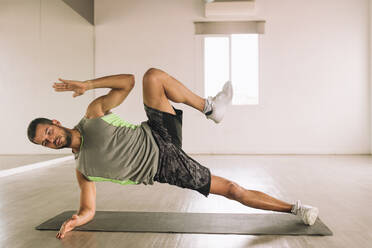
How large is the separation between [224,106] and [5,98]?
3.26 m

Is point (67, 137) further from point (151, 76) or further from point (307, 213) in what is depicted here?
point (307, 213)

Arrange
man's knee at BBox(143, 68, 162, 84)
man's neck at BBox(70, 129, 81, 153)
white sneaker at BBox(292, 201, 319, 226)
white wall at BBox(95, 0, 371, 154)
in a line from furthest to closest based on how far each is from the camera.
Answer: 1. white wall at BBox(95, 0, 371, 154)
2. white sneaker at BBox(292, 201, 319, 226)
3. man's knee at BBox(143, 68, 162, 84)
4. man's neck at BBox(70, 129, 81, 153)

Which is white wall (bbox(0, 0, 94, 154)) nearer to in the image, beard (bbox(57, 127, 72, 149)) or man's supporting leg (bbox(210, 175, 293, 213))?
beard (bbox(57, 127, 72, 149))

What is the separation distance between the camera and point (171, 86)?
2020 mm

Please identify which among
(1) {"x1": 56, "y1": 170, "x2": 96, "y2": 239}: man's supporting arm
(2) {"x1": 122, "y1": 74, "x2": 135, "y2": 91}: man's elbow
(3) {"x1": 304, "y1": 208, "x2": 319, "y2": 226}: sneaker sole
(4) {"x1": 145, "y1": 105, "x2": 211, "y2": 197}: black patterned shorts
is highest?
(2) {"x1": 122, "y1": 74, "x2": 135, "y2": 91}: man's elbow

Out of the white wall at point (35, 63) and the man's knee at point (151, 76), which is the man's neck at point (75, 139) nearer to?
the man's knee at point (151, 76)

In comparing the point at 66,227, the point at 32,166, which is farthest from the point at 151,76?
the point at 32,166

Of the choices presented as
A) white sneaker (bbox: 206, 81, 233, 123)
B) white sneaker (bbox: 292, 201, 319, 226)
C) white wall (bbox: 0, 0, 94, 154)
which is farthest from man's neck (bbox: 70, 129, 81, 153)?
white wall (bbox: 0, 0, 94, 154)

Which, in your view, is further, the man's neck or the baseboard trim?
the baseboard trim

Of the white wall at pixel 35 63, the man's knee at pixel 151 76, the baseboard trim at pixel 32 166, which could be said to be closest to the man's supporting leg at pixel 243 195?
the man's knee at pixel 151 76

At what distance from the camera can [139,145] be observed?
6.39 feet

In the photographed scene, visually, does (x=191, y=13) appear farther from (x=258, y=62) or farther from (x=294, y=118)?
(x=294, y=118)

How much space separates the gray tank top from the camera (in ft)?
6.17

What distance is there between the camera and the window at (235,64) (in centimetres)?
698
